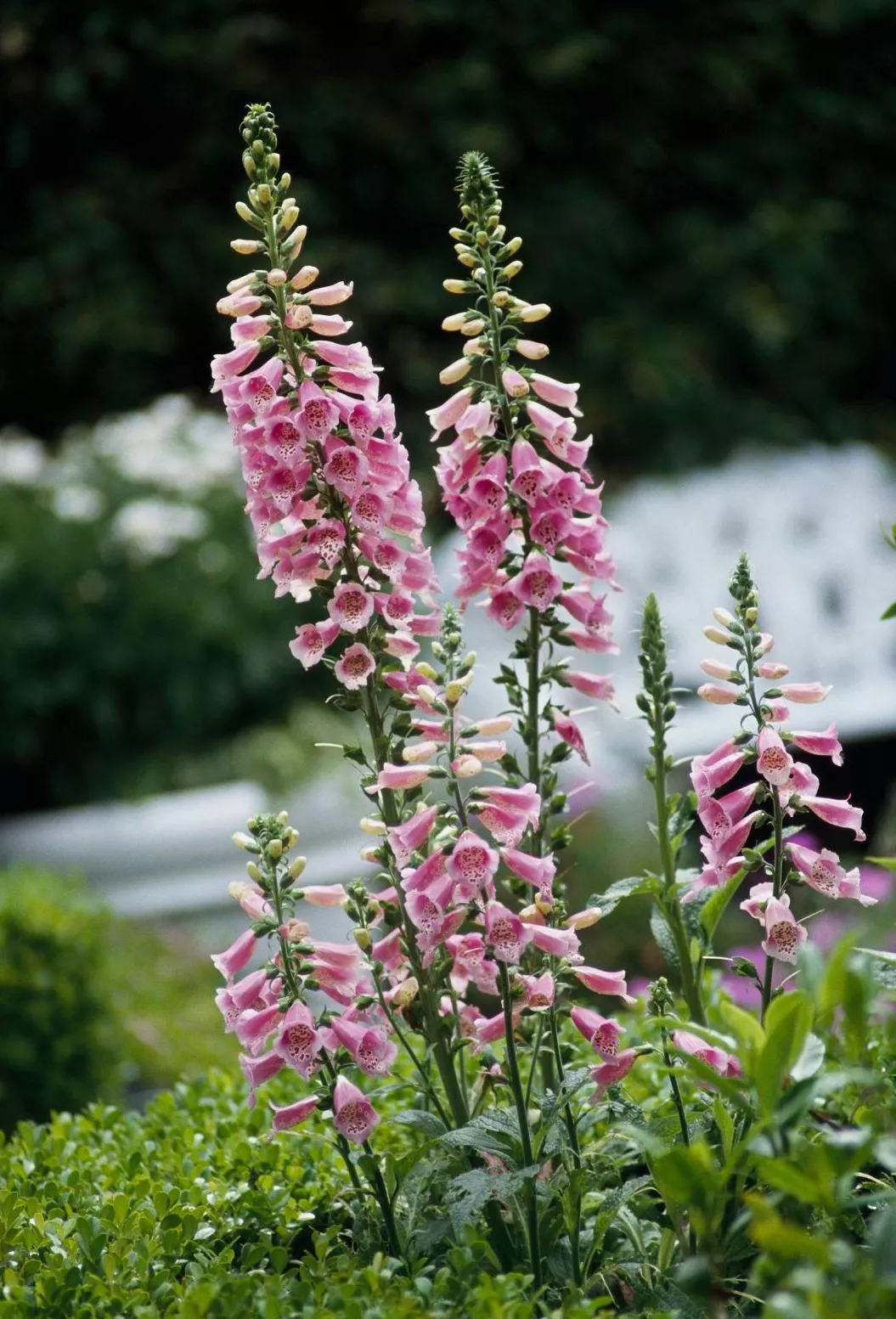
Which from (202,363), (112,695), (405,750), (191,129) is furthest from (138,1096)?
(191,129)

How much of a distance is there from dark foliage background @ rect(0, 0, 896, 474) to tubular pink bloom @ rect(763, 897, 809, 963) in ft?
17.2

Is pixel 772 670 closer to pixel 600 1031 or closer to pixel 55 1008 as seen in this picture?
pixel 600 1031

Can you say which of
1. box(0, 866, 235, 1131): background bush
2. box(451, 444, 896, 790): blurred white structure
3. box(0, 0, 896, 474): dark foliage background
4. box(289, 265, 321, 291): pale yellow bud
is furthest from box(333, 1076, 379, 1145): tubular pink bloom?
box(0, 0, 896, 474): dark foliage background

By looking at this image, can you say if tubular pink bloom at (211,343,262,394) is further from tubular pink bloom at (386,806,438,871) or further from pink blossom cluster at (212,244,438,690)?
tubular pink bloom at (386,806,438,871)

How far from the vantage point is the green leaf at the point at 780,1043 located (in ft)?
2.97

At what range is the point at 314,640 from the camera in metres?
1.29

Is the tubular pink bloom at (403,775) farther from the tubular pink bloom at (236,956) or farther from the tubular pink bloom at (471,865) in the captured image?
the tubular pink bloom at (236,956)

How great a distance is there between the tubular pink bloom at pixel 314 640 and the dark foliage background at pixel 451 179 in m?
5.11

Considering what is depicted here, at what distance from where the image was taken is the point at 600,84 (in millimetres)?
6586

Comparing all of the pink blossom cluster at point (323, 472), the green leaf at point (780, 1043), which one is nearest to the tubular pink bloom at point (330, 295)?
the pink blossom cluster at point (323, 472)

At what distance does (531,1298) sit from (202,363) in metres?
5.94

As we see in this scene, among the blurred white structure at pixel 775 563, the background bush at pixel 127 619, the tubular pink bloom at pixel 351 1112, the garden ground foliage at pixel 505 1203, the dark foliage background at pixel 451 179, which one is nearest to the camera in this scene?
the garden ground foliage at pixel 505 1203

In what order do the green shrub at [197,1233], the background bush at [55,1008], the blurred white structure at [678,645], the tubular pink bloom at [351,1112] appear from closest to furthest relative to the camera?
the green shrub at [197,1233]
the tubular pink bloom at [351,1112]
the background bush at [55,1008]
the blurred white structure at [678,645]

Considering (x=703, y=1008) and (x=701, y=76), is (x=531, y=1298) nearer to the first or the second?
(x=703, y=1008)
